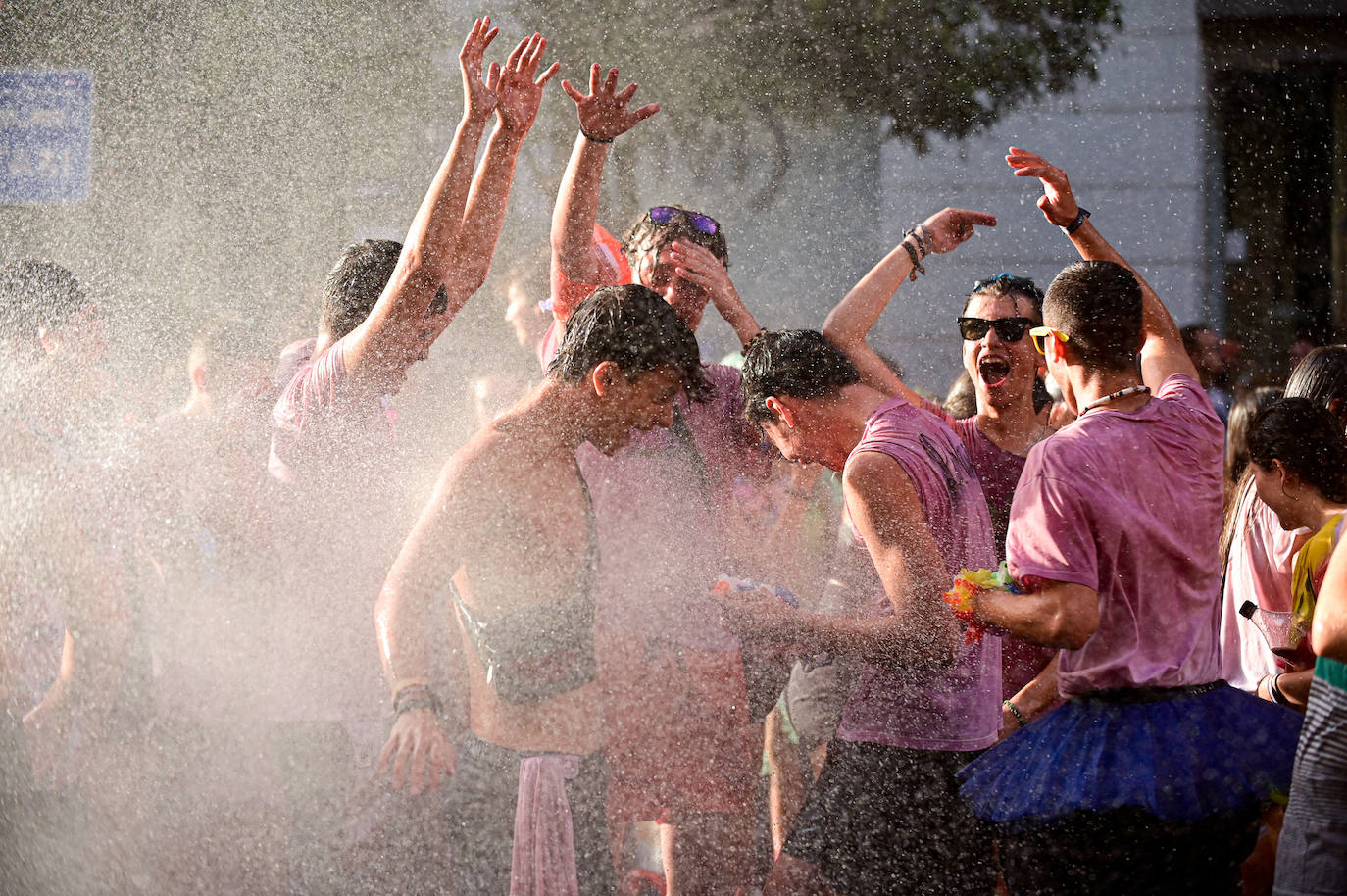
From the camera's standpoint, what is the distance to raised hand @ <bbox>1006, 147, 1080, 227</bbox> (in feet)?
9.77

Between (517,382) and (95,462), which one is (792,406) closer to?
(517,382)

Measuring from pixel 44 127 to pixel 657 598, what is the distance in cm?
509

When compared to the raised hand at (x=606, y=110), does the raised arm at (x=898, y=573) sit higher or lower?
lower

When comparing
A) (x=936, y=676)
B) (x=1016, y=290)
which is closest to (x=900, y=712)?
(x=936, y=676)

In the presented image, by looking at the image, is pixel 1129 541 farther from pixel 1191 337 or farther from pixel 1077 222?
pixel 1191 337

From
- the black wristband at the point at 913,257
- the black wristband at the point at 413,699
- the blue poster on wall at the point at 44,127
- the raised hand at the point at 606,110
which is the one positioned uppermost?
the blue poster on wall at the point at 44,127

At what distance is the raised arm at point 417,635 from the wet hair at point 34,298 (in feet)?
5.84

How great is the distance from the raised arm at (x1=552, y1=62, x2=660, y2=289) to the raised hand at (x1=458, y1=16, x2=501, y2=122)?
0.73 ft

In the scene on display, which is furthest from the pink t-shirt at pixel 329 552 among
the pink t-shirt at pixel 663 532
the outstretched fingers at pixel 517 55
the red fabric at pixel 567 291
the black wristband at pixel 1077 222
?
the black wristband at pixel 1077 222

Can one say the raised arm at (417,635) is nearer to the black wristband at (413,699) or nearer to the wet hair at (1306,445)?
the black wristband at (413,699)

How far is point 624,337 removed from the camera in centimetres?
248

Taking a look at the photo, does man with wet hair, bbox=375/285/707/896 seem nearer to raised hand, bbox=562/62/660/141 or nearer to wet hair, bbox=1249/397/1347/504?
raised hand, bbox=562/62/660/141

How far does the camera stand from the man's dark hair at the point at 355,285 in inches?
113

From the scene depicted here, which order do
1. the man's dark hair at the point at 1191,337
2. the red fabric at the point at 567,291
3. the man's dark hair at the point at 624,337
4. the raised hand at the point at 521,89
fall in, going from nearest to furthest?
the man's dark hair at the point at 624,337
the raised hand at the point at 521,89
the red fabric at the point at 567,291
the man's dark hair at the point at 1191,337
